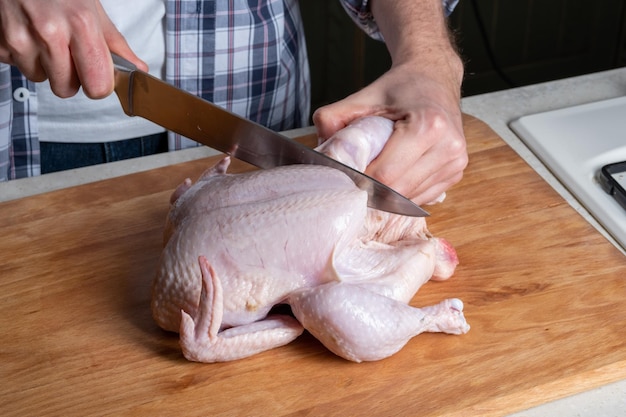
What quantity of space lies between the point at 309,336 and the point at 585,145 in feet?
2.72

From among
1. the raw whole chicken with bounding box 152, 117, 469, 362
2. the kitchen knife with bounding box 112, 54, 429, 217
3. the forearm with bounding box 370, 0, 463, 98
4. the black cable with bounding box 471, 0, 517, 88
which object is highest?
the forearm with bounding box 370, 0, 463, 98

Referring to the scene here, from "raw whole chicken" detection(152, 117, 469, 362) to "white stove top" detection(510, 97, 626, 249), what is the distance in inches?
17.4

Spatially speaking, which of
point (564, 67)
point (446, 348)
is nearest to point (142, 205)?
point (446, 348)

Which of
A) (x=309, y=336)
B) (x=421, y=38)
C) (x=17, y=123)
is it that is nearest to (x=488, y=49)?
(x=421, y=38)

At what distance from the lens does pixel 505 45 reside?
3828 millimetres

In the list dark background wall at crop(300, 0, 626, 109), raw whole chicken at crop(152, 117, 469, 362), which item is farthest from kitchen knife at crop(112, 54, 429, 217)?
dark background wall at crop(300, 0, 626, 109)

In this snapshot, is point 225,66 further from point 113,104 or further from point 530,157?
point 530,157

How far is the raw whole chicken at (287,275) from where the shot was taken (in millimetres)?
1332

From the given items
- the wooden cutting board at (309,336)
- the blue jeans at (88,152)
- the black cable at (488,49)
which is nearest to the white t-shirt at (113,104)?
the blue jeans at (88,152)

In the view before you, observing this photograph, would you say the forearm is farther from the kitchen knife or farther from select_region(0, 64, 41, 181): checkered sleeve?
select_region(0, 64, 41, 181): checkered sleeve

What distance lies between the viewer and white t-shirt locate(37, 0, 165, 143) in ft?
6.05

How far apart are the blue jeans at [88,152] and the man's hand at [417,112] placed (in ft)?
1.83

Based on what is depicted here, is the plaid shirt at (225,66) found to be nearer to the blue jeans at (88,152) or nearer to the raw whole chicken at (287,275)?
the blue jeans at (88,152)

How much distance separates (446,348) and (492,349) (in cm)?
7
